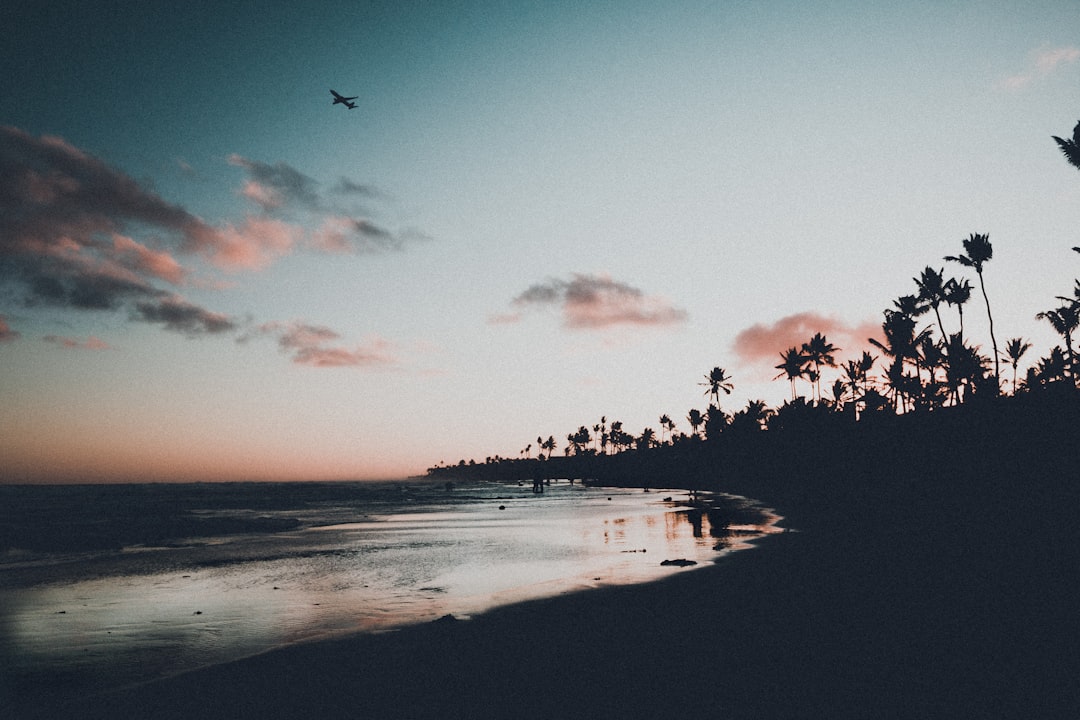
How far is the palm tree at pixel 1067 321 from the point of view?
224ft

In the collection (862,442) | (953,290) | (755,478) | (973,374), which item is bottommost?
(755,478)

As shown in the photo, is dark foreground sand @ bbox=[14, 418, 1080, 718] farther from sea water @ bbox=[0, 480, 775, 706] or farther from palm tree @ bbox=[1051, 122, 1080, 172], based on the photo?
palm tree @ bbox=[1051, 122, 1080, 172]

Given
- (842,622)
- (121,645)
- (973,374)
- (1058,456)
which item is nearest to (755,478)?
(973,374)

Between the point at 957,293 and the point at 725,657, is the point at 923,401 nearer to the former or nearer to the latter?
the point at 957,293

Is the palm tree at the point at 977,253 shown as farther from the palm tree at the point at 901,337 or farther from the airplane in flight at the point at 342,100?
the airplane in flight at the point at 342,100

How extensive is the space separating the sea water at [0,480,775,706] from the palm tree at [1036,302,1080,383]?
6592 cm

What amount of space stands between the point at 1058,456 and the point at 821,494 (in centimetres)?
1788

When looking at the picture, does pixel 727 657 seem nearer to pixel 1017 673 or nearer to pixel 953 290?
pixel 1017 673

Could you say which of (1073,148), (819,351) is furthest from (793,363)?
(1073,148)

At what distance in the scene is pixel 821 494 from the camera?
4997 centimetres

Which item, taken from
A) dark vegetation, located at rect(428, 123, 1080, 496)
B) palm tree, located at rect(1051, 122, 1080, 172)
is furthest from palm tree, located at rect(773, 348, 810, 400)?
palm tree, located at rect(1051, 122, 1080, 172)

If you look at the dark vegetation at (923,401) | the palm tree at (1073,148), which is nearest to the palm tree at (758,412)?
the dark vegetation at (923,401)

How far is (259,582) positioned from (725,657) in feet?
47.9

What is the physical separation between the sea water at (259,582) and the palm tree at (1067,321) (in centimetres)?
6592
